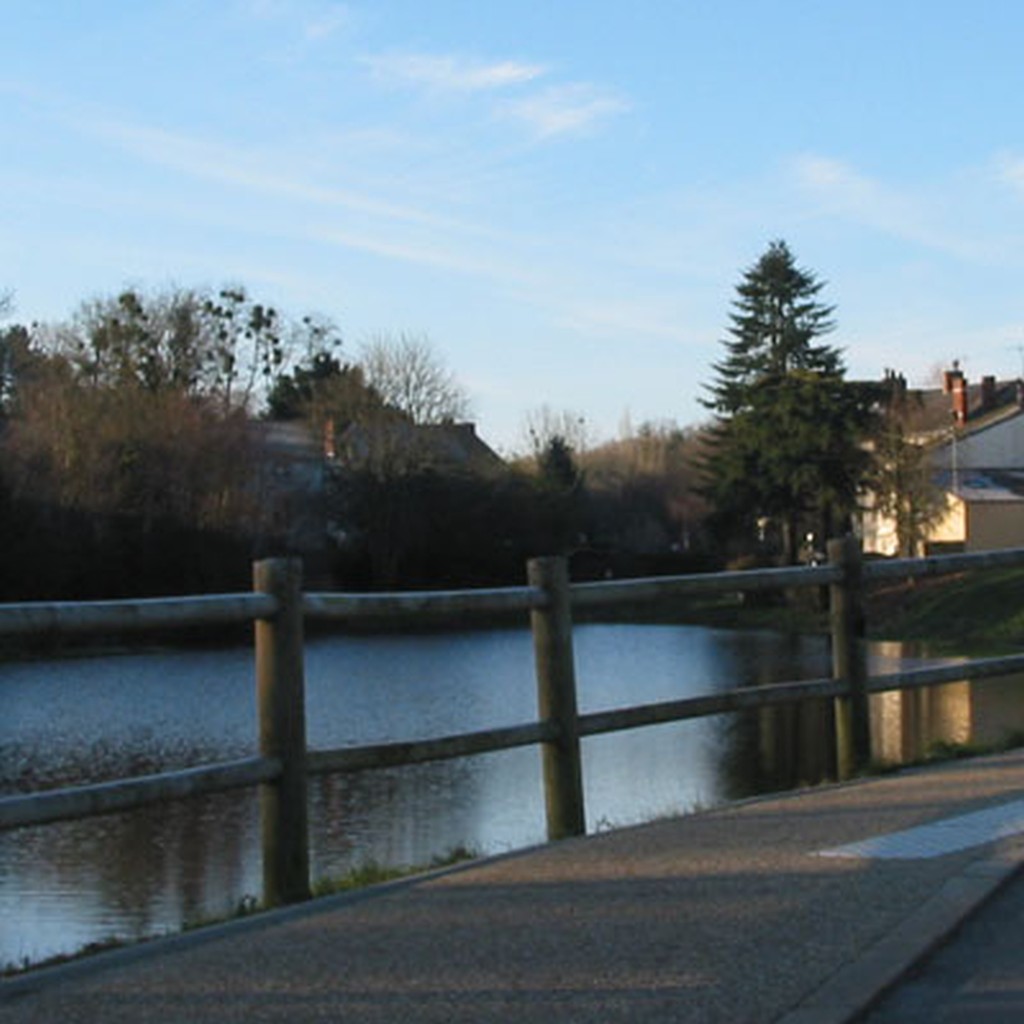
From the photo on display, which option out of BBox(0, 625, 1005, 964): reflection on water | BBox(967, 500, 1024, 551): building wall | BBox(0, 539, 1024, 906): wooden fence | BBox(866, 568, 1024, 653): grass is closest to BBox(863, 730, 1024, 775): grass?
BBox(0, 539, 1024, 906): wooden fence

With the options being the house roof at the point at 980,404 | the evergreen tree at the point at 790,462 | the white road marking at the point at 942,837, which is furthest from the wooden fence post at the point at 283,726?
the house roof at the point at 980,404

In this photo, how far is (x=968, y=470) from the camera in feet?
266

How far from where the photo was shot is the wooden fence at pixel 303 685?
20.7 feet

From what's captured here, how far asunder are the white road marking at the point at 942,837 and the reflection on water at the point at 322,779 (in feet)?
8.08

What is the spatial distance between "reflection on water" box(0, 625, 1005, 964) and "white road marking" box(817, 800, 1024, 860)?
2463 millimetres

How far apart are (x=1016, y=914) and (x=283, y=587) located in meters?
3.06

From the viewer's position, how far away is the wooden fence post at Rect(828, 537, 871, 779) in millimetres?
10297

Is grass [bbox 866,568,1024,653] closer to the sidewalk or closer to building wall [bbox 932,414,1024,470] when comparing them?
the sidewalk

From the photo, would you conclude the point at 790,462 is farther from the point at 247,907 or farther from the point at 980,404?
the point at 247,907

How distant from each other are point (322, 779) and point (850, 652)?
21.2 ft

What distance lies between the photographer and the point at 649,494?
94.8 metres

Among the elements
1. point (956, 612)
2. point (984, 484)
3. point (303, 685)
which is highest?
point (984, 484)

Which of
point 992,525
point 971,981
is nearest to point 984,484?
point 992,525

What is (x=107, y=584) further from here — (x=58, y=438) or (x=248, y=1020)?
(x=248, y=1020)
